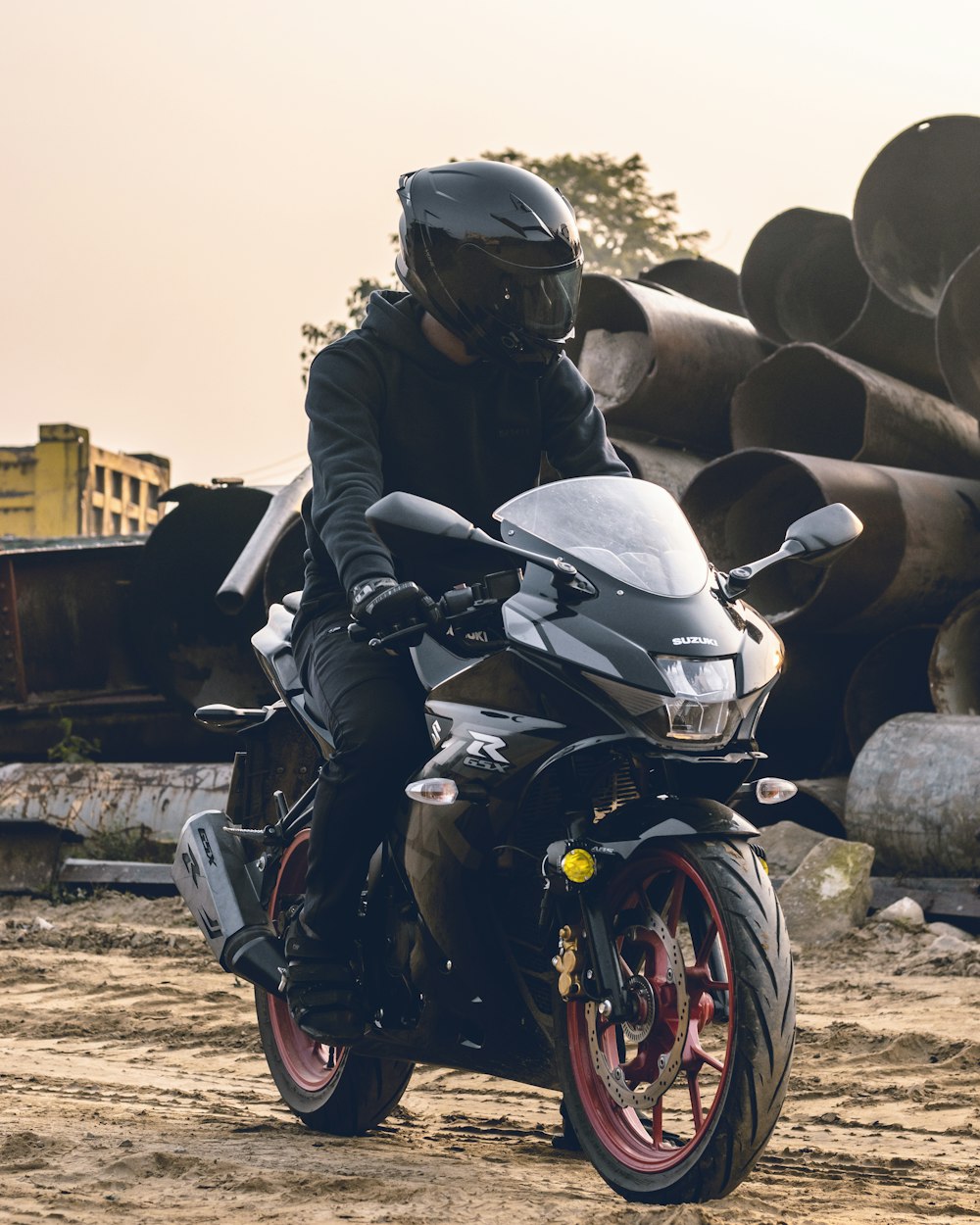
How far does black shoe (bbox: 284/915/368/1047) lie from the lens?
380 cm

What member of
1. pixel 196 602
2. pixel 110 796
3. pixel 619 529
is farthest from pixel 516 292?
pixel 196 602

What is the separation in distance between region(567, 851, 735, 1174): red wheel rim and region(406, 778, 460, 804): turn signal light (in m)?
0.38

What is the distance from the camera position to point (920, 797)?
7863mm

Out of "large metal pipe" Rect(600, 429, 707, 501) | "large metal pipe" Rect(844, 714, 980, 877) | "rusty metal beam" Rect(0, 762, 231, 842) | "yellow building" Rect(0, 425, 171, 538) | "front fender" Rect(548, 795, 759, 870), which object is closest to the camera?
"front fender" Rect(548, 795, 759, 870)

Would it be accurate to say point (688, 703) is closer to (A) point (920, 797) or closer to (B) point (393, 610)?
(B) point (393, 610)

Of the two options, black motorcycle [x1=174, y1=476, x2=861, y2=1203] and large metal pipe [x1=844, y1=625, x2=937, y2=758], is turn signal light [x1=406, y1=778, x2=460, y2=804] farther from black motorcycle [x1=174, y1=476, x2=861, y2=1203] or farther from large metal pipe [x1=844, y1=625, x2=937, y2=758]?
large metal pipe [x1=844, y1=625, x2=937, y2=758]

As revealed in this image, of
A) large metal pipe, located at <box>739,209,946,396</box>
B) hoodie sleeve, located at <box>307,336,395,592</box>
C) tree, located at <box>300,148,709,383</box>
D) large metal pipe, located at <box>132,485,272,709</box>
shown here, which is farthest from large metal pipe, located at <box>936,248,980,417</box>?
tree, located at <box>300,148,709,383</box>

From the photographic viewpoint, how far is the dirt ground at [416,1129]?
3.26 metres

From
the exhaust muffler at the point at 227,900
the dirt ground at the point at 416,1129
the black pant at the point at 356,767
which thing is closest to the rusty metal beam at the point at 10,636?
the dirt ground at the point at 416,1129

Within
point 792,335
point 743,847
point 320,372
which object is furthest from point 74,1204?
point 792,335

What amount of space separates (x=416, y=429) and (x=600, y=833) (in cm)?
118

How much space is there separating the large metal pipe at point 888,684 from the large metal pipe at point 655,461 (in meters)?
1.34

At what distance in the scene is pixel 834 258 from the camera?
10430mm

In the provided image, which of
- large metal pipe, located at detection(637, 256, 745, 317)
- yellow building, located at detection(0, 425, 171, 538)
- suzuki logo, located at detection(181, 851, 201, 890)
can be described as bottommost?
suzuki logo, located at detection(181, 851, 201, 890)
